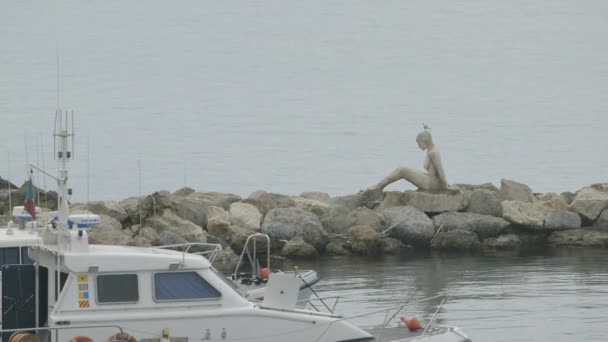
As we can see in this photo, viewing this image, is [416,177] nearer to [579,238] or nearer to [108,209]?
[579,238]

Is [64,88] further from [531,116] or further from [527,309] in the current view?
[527,309]

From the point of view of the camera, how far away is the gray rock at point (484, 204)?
33.4 meters

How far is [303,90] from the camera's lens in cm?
8538

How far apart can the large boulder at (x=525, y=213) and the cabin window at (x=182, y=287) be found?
1563 cm

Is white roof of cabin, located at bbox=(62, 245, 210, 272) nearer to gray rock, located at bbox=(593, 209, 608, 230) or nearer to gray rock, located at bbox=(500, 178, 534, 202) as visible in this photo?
A: gray rock, located at bbox=(593, 209, 608, 230)

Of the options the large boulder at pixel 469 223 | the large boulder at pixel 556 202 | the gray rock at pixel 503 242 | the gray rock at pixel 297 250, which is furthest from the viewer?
the large boulder at pixel 556 202

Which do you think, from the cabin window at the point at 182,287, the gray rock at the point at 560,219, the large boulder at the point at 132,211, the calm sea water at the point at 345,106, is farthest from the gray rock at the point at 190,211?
the cabin window at the point at 182,287

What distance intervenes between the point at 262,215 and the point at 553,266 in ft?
20.0

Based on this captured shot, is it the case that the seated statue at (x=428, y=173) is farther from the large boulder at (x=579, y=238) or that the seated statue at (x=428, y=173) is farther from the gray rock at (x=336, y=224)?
the large boulder at (x=579, y=238)

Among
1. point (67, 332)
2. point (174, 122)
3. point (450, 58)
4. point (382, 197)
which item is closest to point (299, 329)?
point (67, 332)

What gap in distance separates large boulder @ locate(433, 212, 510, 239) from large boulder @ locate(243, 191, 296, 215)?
10.4ft

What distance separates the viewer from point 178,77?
8856cm

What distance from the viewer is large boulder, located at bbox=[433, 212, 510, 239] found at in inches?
1297

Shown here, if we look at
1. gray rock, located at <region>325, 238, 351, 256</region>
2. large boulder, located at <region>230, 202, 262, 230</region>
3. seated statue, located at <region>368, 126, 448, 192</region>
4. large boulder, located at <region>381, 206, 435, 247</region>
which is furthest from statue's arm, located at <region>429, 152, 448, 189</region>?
large boulder, located at <region>230, 202, 262, 230</region>
